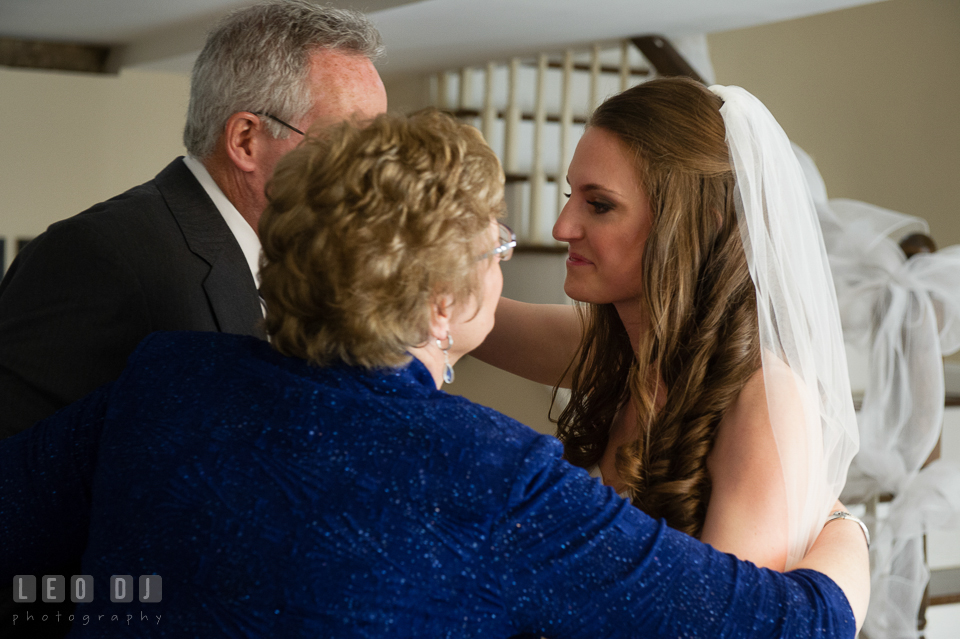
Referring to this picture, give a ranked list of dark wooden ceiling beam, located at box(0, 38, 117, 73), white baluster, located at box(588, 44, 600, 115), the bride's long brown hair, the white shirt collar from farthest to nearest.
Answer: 1. dark wooden ceiling beam, located at box(0, 38, 117, 73)
2. white baluster, located at box(588, 44, 600, 115)
3. the white shirt collar
4. the bride's long brown hair

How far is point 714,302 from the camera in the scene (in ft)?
5.01

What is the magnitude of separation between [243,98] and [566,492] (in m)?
1.09

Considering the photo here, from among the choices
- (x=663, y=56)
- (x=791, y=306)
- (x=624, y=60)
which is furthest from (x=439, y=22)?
(x=791, y=306)

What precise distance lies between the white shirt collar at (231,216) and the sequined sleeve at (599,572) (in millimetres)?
908

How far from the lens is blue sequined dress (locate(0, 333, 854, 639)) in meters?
0.85

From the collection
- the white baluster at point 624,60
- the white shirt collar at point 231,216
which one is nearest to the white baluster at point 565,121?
the white baluster at point 624,60

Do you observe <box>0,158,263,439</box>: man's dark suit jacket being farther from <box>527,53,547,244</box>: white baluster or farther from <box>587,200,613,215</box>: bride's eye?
<box>527,53,547,244</box>: white baluster

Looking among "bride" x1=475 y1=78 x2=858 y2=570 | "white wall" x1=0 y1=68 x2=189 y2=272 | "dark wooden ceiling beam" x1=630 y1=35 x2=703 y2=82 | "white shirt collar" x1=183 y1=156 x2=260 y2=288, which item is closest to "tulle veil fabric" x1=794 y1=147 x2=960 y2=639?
"dark wooden ceiling beam" x1=630 y1=35 x2=703 y2=82

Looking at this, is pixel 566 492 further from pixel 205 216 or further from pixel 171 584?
pixel 205 216

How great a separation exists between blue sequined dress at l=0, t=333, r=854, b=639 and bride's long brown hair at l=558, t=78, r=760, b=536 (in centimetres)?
52

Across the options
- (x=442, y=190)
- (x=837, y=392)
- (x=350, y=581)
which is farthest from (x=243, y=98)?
(x=837, y=392)

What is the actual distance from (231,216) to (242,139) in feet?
0.49

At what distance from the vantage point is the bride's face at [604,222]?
153 cm
